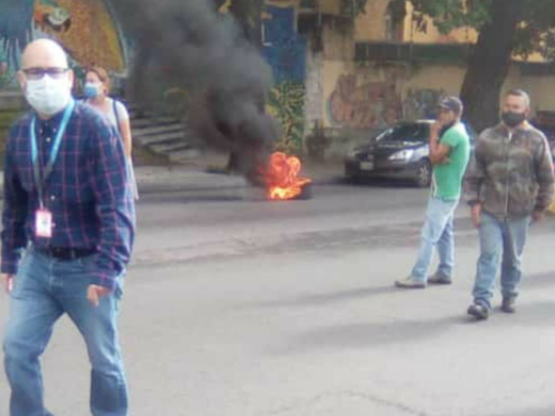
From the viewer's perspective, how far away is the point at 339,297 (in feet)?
34.3

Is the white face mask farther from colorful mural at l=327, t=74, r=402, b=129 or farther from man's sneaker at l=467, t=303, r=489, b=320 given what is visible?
colorful mural at l=327, t=74, r=402, b=129

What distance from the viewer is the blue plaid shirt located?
17.4 ft

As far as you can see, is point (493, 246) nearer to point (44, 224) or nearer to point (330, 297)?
point (330, 297)

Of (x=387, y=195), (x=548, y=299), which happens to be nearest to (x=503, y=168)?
(x=548, y=299)

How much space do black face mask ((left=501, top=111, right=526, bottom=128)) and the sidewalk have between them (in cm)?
1173

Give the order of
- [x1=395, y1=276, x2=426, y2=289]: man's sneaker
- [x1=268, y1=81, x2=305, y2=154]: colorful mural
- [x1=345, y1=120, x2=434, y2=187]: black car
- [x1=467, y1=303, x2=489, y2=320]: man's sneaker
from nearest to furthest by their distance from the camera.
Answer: [x1=467, y1=303, x2=489, y2=320]: man's sneaker
[x1=395, y1=276, x2=426, y2=289]: man's sneaker
[x1=345, y1=120, x2=434, y2=187]: black car
[x1=268, y1=81, x2=305, y2=154]: colorful mural

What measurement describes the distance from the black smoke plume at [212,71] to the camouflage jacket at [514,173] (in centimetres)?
972

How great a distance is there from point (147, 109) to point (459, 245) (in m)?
11.3

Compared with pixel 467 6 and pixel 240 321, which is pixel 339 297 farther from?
pixel 467 6

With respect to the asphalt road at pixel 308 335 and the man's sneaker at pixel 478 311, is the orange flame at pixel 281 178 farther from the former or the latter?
the man's sneaker at pixel 478 311

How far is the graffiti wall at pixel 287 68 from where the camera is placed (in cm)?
2980

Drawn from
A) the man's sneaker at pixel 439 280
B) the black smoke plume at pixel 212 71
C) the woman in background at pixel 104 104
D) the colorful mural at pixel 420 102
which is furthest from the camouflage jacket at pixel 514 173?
the colorful mural at pixel 420 102

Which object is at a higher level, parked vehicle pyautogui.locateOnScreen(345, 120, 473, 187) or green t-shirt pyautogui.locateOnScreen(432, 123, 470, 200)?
green t-shirt pyautogui.locateOnScreen(432, 123, 470, 200)

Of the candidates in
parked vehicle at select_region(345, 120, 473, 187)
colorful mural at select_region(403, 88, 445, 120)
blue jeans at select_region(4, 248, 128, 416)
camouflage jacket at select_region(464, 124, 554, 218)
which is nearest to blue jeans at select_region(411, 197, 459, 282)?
camouflage jacket at select_region(464, 124, 554, 218)
